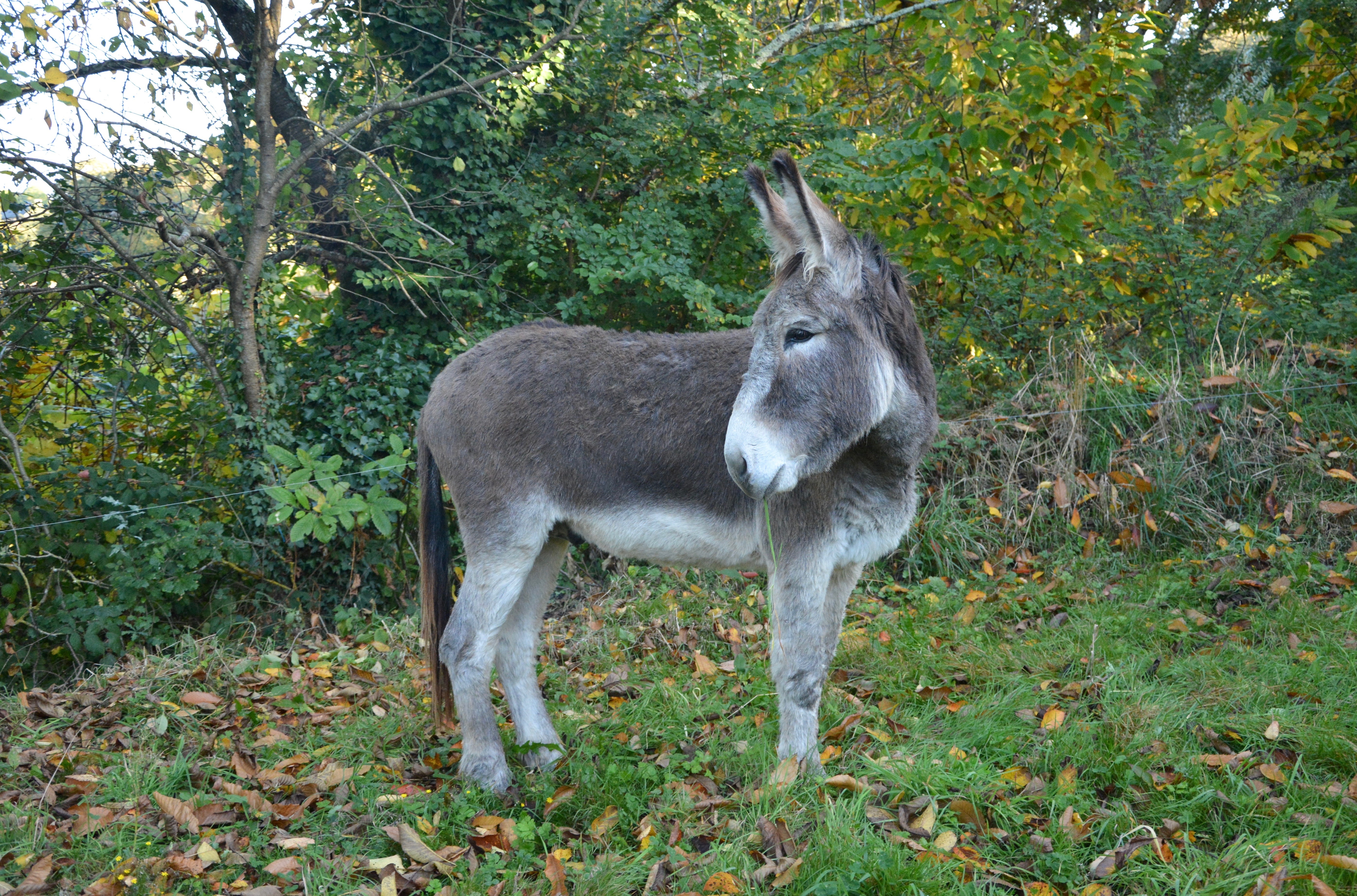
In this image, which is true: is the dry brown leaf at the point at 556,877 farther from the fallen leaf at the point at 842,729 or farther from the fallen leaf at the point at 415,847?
the fallen leaf at the point at 842,729

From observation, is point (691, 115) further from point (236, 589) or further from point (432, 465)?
point (236, 589)

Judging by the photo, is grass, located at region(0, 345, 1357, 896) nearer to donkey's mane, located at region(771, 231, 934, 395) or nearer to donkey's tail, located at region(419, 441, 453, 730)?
donkey's tail, located at region(419, 441, 453, 730)

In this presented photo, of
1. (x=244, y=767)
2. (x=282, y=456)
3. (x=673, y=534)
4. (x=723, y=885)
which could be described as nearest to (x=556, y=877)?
(x=723, y=885)

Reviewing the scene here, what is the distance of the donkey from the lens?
9.43ft

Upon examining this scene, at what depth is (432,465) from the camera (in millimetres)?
3768

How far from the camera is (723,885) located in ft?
8.14

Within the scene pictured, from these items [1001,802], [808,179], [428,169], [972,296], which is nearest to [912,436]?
[1001,802]

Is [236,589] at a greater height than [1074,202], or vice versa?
[1074,202]

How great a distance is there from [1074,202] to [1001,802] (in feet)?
14.7

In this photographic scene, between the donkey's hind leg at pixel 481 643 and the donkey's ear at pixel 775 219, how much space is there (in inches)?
58.3

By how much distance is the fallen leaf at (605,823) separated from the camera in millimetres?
2943

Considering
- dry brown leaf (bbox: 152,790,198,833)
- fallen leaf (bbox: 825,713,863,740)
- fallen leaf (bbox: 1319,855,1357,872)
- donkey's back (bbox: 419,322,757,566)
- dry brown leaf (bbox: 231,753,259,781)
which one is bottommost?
fallen leaf (bbox: 825,713,863,740)

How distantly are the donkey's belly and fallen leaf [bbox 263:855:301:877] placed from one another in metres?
1.46

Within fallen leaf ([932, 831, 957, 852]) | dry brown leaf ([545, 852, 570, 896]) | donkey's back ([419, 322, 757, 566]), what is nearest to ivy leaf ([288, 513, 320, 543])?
donkey's back ([419, 322, 757, 566])
